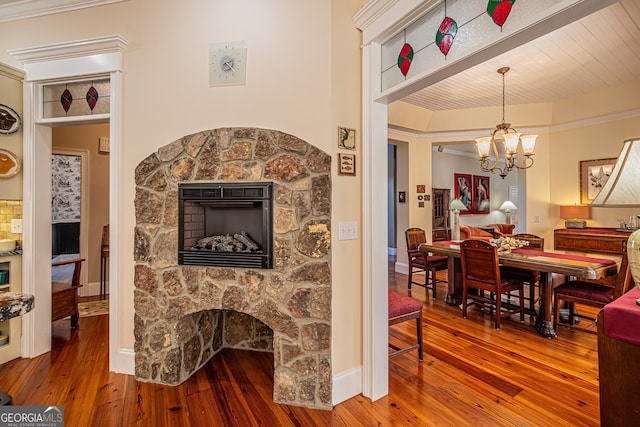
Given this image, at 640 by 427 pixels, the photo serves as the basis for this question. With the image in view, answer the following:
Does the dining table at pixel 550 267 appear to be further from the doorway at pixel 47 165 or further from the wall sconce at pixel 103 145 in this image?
the wall sconce at pixel 103 145

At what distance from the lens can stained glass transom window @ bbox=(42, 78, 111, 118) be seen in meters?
2.57

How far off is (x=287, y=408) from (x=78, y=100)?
2933mm

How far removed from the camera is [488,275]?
328 cm

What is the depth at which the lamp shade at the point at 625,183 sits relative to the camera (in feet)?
3.77

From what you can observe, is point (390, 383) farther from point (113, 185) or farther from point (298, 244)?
point (113, 185)

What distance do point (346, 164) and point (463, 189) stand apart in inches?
291

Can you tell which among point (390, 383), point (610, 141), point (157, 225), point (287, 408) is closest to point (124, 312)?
point (157, 225)

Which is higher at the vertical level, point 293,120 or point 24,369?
point 293,120

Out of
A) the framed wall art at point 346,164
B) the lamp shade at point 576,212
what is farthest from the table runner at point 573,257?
the framed wall art at point 346,164

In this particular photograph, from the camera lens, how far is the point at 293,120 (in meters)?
2.10

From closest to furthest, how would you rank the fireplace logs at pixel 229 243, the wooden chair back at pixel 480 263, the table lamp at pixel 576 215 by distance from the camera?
the fireplace logs at pixel 229 243 < the wooden chair back at pixel 480 263 < the table lamp at pixel 576 215

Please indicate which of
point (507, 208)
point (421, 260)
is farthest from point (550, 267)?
point (507, 208)

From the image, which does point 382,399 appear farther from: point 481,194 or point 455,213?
point 481,194

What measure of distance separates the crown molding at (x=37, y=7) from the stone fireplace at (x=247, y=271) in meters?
1.50
